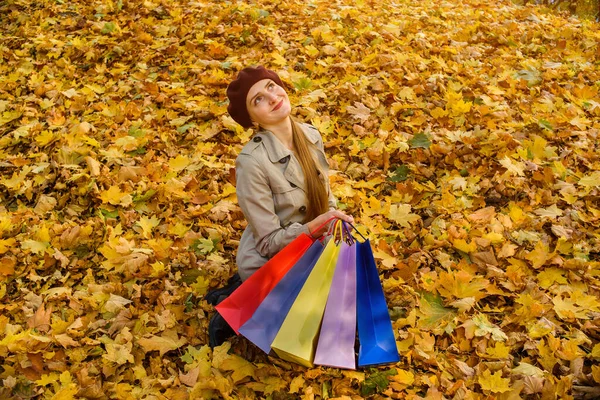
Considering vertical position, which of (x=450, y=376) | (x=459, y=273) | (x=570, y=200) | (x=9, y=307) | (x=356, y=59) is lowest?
(x=9, y=307)

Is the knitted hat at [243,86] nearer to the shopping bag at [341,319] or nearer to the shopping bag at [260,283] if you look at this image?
the shopping bag at [260,283]

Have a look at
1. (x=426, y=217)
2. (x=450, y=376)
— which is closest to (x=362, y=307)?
(x=450, y=376)

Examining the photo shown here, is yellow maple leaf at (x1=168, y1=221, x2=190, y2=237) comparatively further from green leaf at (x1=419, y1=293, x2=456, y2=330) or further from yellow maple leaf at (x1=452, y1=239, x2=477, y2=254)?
yellow maple leaf at (x1=452, y1=239, x2=477, y2=254)

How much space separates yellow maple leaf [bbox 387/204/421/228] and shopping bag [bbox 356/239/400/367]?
1.06m

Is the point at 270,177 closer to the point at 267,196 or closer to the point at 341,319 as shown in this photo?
the point at 267,196

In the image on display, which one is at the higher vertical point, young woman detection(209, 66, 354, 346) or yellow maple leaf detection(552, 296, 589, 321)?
young woman detection(209, 66, 354, 346)

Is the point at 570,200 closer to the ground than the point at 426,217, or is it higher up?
higher up

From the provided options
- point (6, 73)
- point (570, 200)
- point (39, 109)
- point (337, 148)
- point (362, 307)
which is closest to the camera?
point (362, 307)

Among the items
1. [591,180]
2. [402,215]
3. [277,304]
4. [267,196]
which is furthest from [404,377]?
[591,180]

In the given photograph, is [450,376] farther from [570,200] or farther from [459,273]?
[570,200]

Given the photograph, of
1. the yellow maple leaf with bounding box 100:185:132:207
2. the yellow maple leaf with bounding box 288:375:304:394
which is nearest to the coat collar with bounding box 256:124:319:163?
the yellow maple leaf with bounding box 288:375:304:394

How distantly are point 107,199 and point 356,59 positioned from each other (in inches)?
113

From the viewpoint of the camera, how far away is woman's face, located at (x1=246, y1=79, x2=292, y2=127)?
225 cm

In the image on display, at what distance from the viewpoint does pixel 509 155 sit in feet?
11.5
